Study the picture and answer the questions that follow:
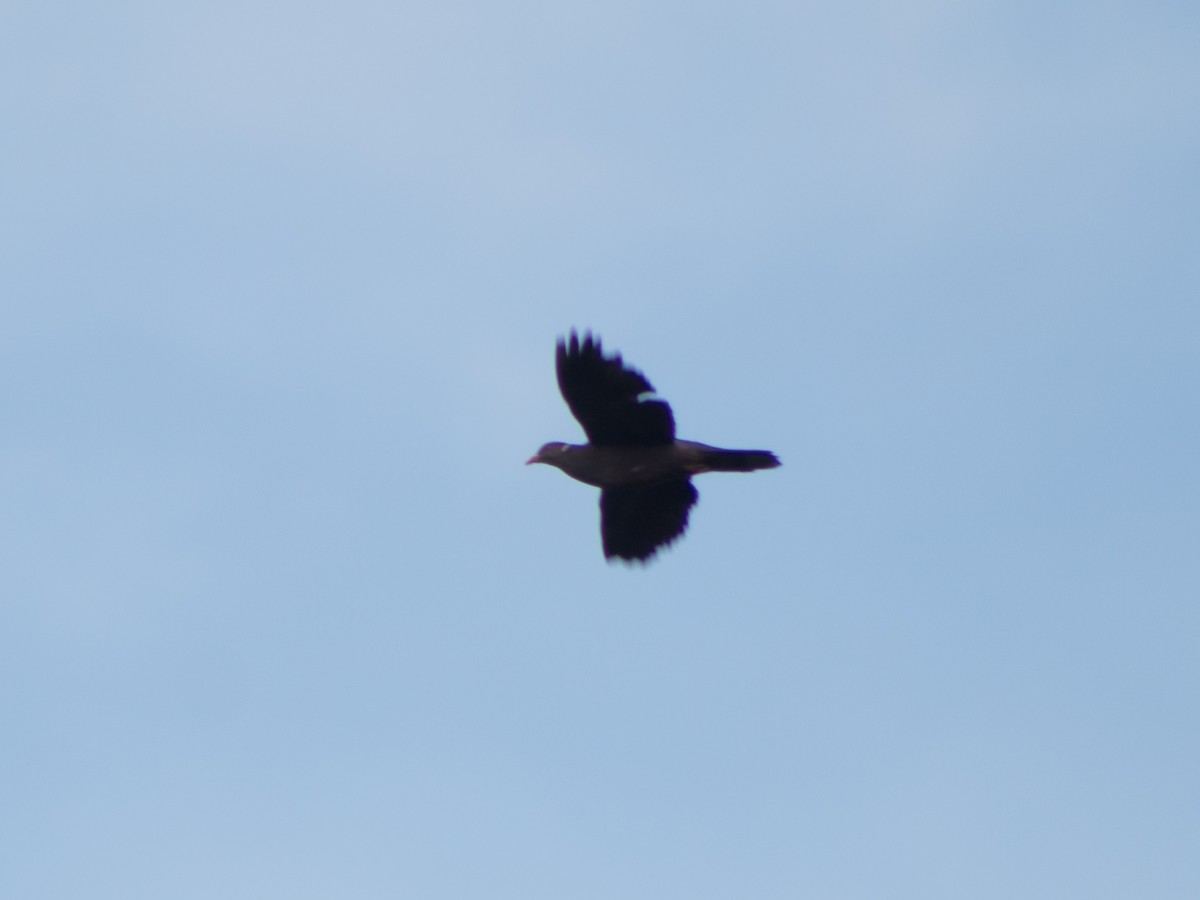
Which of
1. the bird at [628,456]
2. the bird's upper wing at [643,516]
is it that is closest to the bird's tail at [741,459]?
the bird at [628,456]

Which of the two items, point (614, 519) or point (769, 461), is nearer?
point (769, 461)

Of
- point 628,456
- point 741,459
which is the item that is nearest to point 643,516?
point 628,456

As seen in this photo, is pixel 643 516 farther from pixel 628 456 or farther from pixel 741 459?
pixel 741 459

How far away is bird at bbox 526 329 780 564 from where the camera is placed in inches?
528

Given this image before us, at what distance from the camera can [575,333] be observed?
1342 centimetres

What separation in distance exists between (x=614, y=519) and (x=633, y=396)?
136 cm

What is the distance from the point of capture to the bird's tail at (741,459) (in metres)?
13.4

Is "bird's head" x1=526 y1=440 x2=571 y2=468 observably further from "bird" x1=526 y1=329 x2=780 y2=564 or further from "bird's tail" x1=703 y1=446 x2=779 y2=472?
"bird's tail" x1=703 y1=446 x2=779 y2=472

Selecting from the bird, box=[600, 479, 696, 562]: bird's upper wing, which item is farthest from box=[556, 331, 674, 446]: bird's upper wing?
box=[600, 479, 696, 562]: bird's upper wing

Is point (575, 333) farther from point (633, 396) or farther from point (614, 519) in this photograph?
point (614, 519)

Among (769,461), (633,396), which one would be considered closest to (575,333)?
(633,396)

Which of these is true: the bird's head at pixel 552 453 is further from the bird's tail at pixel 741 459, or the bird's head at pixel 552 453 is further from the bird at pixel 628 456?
the bird's tail at pixel 741 459

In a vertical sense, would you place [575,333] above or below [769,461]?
above

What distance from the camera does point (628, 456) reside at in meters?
13.9
